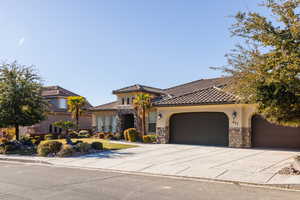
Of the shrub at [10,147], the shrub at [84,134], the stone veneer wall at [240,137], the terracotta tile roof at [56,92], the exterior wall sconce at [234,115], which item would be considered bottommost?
the shrub at [84,134]

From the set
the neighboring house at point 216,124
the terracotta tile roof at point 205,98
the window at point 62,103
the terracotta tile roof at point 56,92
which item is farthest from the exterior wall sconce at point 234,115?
the window at point 62,103

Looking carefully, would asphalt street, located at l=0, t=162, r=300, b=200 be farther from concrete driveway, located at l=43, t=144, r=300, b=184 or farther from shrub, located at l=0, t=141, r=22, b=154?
shrub, located at l=0, t=141, r=22, b=154

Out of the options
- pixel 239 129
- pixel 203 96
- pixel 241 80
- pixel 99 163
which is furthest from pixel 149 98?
pixel 241 80

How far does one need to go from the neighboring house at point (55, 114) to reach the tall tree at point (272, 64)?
30469mm

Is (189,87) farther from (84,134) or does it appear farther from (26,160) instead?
(26,160)

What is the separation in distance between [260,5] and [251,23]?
68 cm

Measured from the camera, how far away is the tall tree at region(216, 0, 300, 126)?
9.12 metres

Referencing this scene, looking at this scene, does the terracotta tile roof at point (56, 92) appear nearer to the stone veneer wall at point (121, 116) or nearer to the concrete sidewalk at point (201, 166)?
the stone veneer wall at point (121, 116)

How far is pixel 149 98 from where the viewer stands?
2803cm

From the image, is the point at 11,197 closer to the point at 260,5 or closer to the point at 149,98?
the point at 260,5

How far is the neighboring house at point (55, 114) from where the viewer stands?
37.0m

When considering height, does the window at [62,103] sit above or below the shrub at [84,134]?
above

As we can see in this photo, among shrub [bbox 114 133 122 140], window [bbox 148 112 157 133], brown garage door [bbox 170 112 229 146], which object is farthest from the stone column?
shrub [bbox 114 133 122 140]

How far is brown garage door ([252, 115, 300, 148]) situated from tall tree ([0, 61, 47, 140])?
52.7 feet
